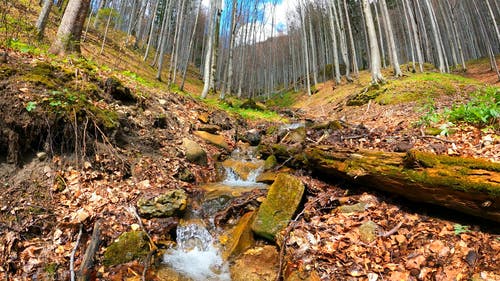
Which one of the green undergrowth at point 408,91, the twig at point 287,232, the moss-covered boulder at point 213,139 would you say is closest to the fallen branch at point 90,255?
the twig at point 287,232

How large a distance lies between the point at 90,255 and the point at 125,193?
1.24 m

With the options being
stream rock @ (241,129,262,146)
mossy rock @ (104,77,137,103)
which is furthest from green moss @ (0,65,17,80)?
stream rock @ (241,129,262,146)

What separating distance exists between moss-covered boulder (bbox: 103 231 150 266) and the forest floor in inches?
4.1

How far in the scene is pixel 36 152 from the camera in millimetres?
4172

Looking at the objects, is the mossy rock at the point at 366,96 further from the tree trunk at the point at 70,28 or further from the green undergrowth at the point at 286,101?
the green undergrowth at the point at 286,101

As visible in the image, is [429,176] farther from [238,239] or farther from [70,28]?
[70,28]

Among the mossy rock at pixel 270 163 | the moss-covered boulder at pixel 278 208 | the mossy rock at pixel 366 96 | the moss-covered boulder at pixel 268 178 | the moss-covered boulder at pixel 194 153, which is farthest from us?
the mossy rock at pixel 366 96

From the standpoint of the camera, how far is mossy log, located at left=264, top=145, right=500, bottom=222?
2676 millimetres

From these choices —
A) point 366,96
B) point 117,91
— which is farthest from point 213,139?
point 366,96

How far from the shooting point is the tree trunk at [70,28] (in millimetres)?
7046

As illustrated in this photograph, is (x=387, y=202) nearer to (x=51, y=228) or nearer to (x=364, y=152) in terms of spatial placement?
(x=364, y=152)

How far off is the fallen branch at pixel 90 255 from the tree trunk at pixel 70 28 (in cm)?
579

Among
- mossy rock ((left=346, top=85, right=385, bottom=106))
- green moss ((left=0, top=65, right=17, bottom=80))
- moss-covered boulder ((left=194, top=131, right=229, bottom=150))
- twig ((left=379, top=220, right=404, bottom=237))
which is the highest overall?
mossy rock ((left=346, top=85, right=385, bottom=106))

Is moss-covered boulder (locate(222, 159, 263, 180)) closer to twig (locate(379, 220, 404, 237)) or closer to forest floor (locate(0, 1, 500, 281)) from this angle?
forest floor (locate(0, 1, 500, 281))
